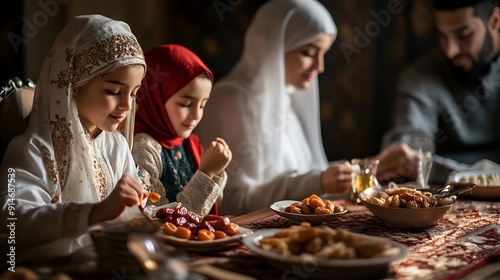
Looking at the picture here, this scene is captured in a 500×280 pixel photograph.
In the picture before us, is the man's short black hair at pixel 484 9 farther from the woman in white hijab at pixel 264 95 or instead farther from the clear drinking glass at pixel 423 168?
the clear drinking glass at pixel 423 168

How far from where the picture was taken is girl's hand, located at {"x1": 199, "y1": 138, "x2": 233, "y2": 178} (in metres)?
1.77

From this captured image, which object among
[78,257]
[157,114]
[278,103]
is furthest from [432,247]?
[278,103]

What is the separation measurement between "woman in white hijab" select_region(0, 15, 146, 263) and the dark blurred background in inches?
81.9

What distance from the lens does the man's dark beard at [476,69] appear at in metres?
3.17

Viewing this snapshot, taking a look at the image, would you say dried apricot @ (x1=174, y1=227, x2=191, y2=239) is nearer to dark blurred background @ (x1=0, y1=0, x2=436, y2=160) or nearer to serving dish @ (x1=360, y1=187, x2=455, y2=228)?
serving dish @ (x1=360, y1=187, x2=455, y2=228)

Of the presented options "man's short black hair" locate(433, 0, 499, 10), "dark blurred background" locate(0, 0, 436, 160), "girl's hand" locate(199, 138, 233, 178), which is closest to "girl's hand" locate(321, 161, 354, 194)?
"girl's hand" locate(199, 138, 233, 178)

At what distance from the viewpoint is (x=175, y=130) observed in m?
1.89

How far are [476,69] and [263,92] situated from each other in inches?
55.5

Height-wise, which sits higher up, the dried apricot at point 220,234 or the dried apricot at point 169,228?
the dried apricot at point 169,228

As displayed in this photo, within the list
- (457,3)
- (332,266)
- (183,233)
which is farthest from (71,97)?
(457,3)

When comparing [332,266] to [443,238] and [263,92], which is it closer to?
[443,238]

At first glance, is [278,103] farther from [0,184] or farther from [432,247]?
[0,184]

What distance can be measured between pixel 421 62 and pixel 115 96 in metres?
2.46

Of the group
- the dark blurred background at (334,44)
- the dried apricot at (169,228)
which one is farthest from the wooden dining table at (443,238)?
the dark blurred background at (334,44)
